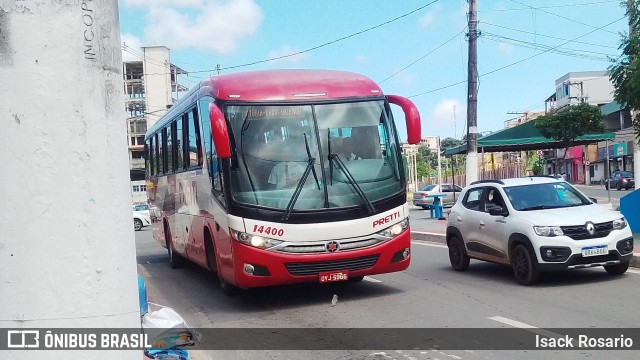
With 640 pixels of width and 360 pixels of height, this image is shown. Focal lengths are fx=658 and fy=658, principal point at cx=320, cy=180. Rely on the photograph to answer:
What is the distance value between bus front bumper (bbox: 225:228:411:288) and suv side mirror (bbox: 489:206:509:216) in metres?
2.43

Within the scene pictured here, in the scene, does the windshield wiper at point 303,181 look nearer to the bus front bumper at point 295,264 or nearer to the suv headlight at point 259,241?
the suv headlight at point 259,241

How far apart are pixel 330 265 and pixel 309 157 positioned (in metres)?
1.50

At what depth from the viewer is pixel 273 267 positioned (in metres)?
8.67

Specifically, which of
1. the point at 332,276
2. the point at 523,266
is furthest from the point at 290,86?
the point at 523,266

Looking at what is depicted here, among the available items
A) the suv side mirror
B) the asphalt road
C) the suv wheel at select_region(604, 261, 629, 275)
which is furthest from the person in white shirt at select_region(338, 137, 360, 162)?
the suv wheel at select_region(604, 261, 629, 275)

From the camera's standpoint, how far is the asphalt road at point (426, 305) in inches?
265

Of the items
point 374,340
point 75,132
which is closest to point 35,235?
point 75,132

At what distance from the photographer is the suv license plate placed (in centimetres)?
948

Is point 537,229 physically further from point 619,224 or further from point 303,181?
point 303,181

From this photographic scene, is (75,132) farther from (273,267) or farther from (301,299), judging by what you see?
(301,299)

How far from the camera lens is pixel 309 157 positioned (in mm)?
9023

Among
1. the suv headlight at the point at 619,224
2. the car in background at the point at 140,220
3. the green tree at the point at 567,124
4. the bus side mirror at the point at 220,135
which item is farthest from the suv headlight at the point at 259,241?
the car in background at the point at 140,220

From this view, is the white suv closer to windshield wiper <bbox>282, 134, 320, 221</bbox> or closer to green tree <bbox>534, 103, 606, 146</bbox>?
windshield wiper <bbox>282, 134, 320, 221</bbox>

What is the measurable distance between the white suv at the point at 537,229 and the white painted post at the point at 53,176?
8.28 m
